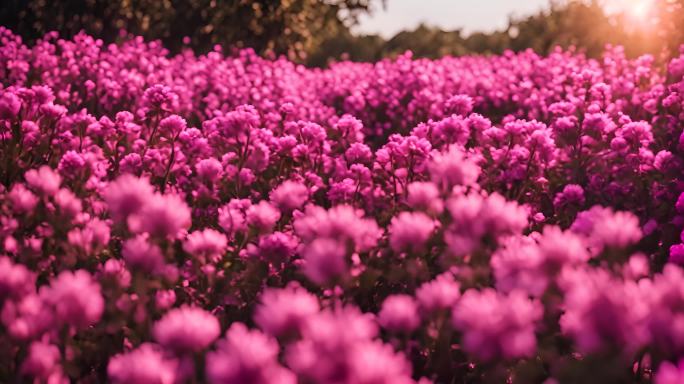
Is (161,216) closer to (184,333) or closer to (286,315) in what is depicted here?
(184,333)

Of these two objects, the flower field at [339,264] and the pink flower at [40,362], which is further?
the pink flower at [40,362]

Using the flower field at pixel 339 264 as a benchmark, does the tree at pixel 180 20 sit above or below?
above

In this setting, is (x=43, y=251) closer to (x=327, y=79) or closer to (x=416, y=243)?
(x=416, y=243)

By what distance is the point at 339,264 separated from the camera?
1723mm

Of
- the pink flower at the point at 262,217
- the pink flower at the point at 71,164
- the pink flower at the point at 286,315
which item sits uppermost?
the pink flower at the point at 71,164

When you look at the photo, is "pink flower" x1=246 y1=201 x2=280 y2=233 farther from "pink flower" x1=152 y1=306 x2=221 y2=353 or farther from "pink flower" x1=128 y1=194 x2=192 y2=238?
"pink flower" x1=152 y1=306 x2=221 y2=353

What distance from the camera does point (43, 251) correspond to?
287cm

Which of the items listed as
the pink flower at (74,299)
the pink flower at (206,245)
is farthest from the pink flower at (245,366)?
the pink flower at (206,245)

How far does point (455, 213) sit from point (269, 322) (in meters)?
0.67

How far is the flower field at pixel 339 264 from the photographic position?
4.50 feet

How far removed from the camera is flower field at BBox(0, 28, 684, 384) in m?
1.37

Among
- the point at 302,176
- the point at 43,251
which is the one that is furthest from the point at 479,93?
the point at 43,251

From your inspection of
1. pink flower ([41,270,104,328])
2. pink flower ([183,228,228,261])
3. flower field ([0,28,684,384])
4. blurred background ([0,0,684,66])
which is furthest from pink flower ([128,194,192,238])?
blurred background ([0,0,684,66])

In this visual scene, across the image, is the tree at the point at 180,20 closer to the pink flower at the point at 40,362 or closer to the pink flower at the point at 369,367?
the pink flower at the point at 40,362
